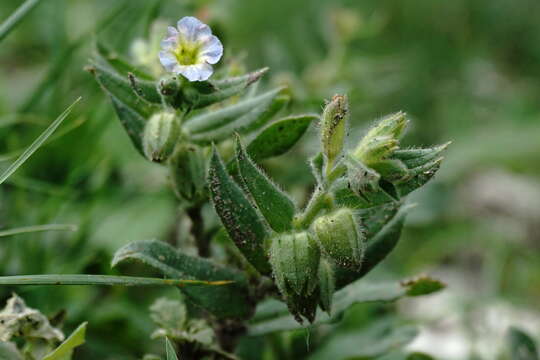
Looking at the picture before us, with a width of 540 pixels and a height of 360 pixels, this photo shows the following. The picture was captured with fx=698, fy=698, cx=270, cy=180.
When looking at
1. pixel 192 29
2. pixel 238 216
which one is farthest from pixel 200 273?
pixel 192 29

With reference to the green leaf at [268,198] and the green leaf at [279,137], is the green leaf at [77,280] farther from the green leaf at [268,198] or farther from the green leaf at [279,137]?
the green leaf at [279,137]

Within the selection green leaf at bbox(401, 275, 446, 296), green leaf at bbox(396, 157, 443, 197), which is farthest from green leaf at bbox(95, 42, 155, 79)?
green leaf at bbox(401, 275, 446, 296)

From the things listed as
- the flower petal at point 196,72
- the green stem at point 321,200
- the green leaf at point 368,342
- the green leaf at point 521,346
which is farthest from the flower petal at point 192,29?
the green leaf at point 521,346

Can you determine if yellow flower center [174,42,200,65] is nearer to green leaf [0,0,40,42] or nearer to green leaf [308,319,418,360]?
green leaf [0,0,40,42]

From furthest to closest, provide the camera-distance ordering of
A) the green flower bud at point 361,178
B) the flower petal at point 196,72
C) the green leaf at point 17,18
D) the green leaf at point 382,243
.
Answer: the green leaf at point 17,18 < the green leaf at point 382,243 < the flower petal at point 196,72 < the green flower bud at point 361,178

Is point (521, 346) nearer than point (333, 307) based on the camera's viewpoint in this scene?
No

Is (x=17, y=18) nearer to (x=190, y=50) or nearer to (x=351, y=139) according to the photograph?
(x=190, y=50)
